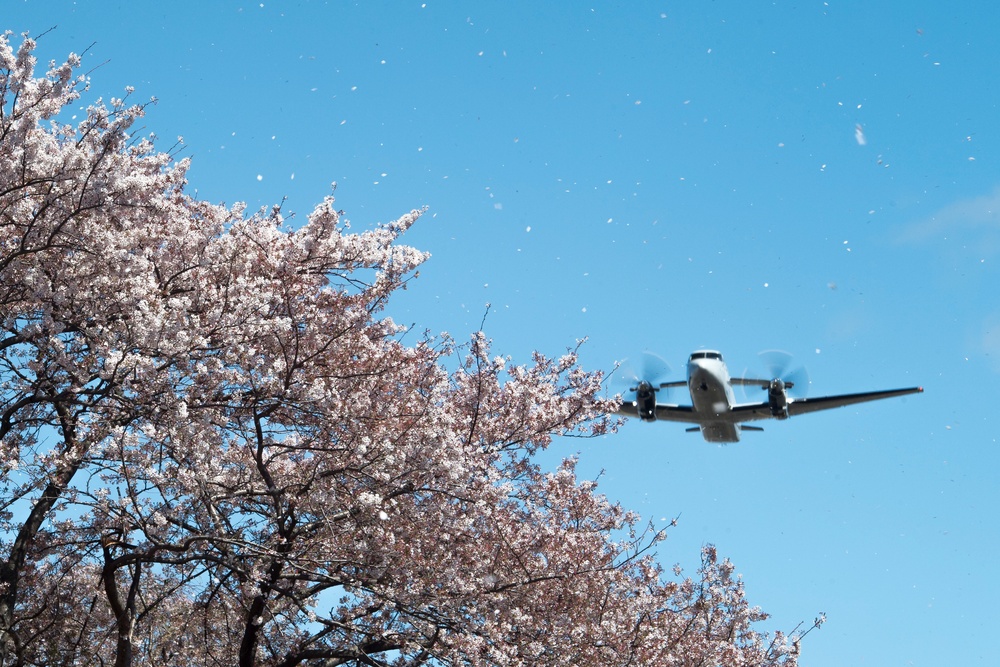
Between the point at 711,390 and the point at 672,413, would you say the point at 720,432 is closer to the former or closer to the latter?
the point at 672,413

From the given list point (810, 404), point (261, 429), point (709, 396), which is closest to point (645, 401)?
point (709, 396)

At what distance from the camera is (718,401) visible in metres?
37.1

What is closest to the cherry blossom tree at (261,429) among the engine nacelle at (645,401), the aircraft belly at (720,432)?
the engine nacelle at (645,401)

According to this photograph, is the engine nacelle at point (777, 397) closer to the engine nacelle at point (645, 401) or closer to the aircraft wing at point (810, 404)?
the aircraft wing at point (810, 404)

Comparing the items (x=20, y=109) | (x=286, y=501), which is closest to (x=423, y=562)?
(x=286, y=501)

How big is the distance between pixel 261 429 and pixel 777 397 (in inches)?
1198

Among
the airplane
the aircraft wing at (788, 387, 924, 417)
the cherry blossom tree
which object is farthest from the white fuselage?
the cherry blossom tree

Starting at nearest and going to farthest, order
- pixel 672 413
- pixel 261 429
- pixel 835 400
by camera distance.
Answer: pixel 261 429, pixel 835 400, pixel 672 413

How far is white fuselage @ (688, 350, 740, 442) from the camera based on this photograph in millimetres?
36562

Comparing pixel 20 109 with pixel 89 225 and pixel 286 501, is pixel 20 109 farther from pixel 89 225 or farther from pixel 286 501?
pixel 286 501

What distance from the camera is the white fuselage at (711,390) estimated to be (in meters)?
36.6

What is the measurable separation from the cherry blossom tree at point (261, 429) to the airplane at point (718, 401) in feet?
84.8

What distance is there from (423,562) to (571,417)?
113 inches

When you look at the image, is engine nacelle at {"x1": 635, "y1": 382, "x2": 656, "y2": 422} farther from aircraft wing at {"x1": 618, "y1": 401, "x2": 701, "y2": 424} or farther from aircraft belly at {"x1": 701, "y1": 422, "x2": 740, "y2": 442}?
aircraft belly at {"x1": 701, "y1": 422, "x2": 740, "y2": 442}
